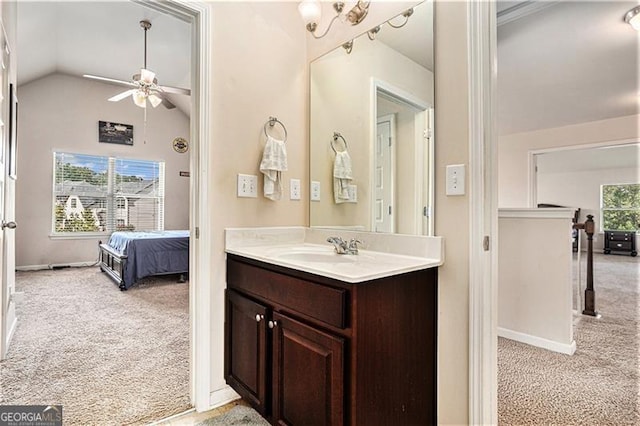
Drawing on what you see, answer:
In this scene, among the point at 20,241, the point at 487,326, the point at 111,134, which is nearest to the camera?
the point at 487,326

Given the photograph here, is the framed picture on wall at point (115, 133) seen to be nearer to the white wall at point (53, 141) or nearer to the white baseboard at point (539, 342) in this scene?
the white wall at point (53, 141)

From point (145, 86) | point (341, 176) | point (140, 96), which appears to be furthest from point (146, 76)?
point (341, 176)

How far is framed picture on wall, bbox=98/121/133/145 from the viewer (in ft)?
20.0

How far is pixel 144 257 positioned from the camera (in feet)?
14.2

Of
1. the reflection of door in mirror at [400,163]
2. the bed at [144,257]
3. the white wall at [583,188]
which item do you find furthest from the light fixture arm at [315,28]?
the white wall at [583,188]

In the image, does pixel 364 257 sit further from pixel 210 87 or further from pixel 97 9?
pixel 97 9

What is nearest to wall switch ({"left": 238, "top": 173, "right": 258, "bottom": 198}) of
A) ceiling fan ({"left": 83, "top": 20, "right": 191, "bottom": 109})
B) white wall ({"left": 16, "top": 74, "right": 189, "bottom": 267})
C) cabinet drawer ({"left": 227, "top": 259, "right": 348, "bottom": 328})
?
cabinet drawer ({"left": 227, "top": 259, "right": 348, "bottom": 328})

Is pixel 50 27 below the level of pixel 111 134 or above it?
above

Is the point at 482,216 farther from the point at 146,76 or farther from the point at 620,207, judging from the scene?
the point at 620,207

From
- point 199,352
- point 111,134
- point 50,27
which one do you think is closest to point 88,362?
point 199,352

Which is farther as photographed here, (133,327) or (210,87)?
(133,327)

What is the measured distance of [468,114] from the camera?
1356 mm

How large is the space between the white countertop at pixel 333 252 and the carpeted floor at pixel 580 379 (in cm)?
97

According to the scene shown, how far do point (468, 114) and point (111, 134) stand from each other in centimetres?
665
